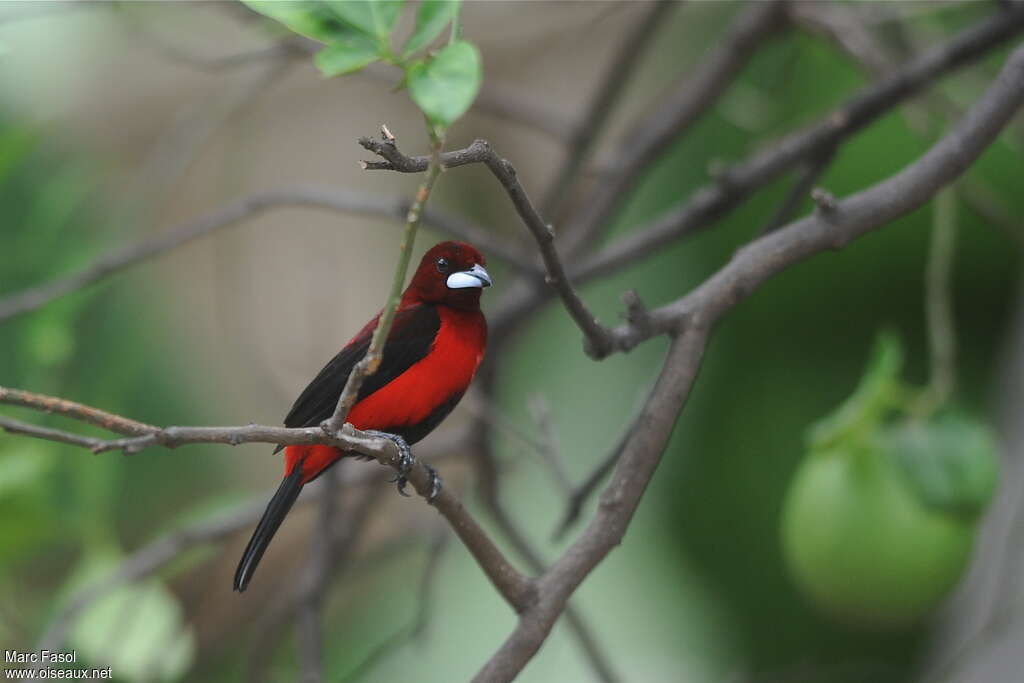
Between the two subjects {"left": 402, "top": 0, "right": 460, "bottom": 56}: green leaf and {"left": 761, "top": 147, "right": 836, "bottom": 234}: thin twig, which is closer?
{"left": 402, "top": 0, "right": 460, "bottom": 56}: green leaf

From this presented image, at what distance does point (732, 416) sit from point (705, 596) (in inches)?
12.1

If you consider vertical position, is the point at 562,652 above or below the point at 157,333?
below

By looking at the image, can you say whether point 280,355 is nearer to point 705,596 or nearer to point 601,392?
point 601,392

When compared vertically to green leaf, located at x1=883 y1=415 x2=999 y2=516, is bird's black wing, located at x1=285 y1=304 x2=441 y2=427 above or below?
above

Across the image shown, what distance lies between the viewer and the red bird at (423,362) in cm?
78

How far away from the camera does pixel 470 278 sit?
0.76m

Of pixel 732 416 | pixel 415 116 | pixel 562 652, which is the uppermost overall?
pixel 415 116

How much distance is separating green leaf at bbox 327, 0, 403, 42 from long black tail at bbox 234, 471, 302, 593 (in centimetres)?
29

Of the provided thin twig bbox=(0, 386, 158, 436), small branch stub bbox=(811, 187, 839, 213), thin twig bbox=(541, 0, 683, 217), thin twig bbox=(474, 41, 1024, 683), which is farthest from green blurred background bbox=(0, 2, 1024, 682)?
thin twig bbox=(0, 386, 158, 436)

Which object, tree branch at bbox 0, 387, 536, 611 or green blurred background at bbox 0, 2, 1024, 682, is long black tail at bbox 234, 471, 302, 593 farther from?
green blurred background at bbox 0, 2, 1024, 682

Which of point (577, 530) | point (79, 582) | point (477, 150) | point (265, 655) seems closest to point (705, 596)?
point (577, 530)

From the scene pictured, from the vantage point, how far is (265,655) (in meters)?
1.55

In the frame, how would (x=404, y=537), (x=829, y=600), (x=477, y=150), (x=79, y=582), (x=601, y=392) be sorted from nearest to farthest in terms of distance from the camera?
(x=477, y=150), (x=829, y=600), (x=79, y=582), (x=404, y=537), (x=601, y=392)

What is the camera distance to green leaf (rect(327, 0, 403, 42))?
0.54m
